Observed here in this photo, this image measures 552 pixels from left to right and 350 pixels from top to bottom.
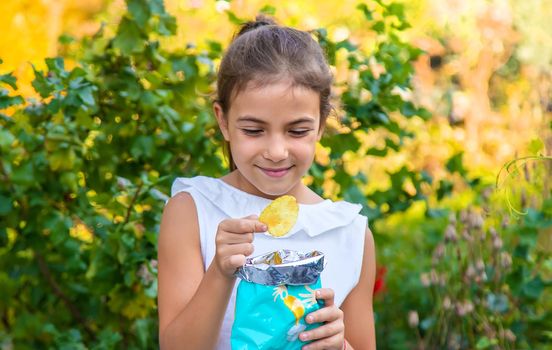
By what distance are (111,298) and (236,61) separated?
1.03 m

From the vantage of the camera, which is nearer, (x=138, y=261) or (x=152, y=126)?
(x=138, y=261)

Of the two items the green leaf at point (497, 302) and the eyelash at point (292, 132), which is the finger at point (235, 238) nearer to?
the eyelash at point (292, 132)

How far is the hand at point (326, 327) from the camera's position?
1476 millimetres

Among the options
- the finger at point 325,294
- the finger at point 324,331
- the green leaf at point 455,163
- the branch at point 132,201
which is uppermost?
the finger at point 325,294

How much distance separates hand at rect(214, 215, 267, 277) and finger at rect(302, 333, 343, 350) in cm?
18

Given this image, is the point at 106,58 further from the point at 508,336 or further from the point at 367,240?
the point at 508,336

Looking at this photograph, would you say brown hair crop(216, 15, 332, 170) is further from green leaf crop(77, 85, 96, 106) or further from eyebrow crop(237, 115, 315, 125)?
green leaf crop(77, 85, 96, 106)

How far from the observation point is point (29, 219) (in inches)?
102

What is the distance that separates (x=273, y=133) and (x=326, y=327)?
413 mm

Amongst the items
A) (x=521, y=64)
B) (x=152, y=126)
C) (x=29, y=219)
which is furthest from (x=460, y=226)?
(x=521, y=64)

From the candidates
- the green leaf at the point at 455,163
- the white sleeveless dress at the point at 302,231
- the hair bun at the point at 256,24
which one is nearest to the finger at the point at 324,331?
the white sleeveless dress at the point at 302,231

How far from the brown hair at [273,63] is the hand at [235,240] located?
0.37m

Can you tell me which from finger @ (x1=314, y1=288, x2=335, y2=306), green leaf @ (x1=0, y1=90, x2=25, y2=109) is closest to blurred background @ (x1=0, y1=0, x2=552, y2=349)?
green leaf @ (x1=0, y1=90, x2=25, y2=109)

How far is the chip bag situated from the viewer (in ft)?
4.72
